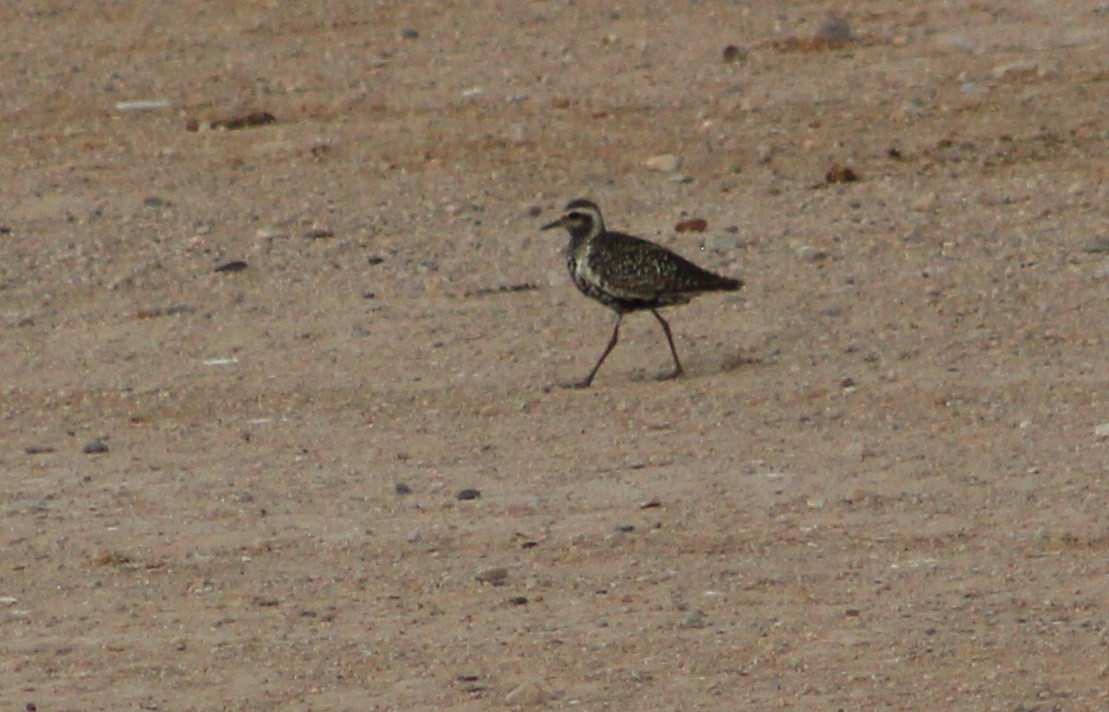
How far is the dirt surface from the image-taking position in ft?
23.7

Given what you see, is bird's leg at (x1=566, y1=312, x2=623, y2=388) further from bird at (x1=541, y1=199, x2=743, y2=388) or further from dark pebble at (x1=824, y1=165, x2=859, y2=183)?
dark pebble at (x1=824, y1=165, x2=859, y2=183)

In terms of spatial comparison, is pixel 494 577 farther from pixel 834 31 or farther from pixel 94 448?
pixel 834 31

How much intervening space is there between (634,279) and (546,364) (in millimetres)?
525

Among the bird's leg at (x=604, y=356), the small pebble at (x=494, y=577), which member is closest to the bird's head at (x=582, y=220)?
the bird's leg at (x=604, y=356)

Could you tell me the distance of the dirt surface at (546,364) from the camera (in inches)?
285

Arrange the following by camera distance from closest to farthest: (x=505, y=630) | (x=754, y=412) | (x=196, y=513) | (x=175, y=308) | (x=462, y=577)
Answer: (x=505, y=630)
(x=462, y=577)
(x=196, y=513)
(x=754, y=412)
(x=175, y=308)

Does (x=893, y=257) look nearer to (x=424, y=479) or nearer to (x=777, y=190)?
(x=777, y=190)

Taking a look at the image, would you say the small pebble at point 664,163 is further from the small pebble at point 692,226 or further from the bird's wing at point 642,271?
the bird's wing at point 642,271

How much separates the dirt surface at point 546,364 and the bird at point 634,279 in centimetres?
26

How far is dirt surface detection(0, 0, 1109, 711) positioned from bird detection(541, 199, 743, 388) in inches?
10.1

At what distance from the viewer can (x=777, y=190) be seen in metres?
14.0

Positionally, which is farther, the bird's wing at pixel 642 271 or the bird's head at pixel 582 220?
the bird's head at pixel 582 220

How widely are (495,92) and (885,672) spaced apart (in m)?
10.4

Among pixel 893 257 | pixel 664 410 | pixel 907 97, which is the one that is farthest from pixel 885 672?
pixel 907 97
